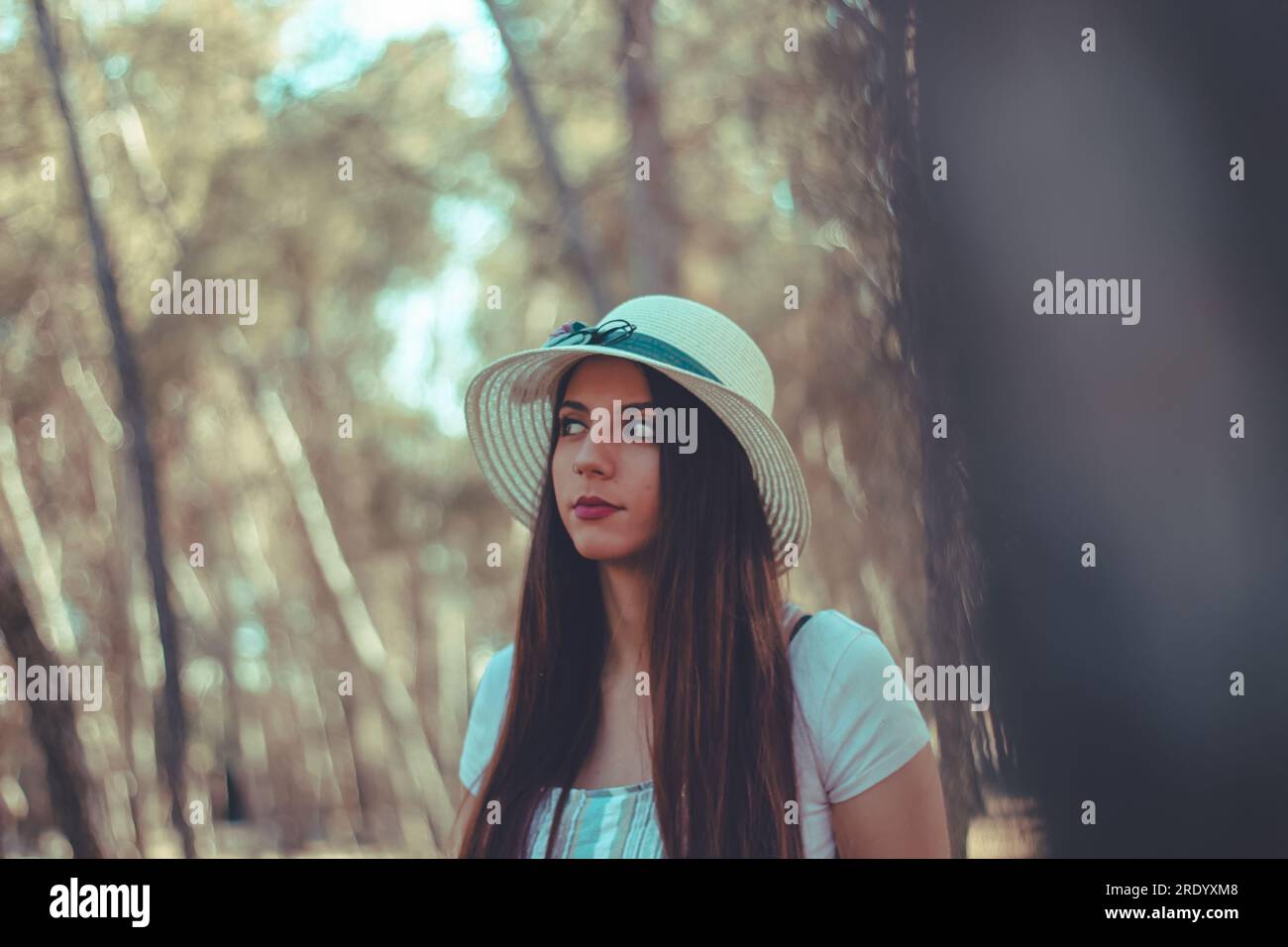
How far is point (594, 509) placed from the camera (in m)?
1.68

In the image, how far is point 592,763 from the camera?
63.6 inches

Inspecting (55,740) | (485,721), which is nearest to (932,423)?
(485,721)

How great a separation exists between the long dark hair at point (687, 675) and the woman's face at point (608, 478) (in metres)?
0.02

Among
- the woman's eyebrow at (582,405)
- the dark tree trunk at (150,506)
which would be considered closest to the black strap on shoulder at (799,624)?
the woman's eyebrow at (582,405)

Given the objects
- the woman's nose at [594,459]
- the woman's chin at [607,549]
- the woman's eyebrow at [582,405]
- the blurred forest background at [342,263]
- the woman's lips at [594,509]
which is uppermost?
the blurred forest background at [342,263]

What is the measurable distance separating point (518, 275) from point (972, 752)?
1614mm

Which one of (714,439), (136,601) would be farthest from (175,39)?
(714,439)

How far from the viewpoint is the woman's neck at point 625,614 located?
1.66 metres

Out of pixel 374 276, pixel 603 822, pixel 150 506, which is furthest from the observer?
pixel 374 276

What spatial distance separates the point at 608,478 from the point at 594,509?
0.05m

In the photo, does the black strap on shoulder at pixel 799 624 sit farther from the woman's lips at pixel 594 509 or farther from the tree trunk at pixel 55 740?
the tree trunk at pixel 55 740

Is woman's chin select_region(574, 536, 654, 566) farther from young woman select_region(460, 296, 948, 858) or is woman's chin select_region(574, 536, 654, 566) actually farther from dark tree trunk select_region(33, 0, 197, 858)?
dark tree trunk select_region(33, 0, 197, 858)

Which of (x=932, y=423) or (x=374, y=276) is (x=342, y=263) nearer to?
(x=374, y=276)
